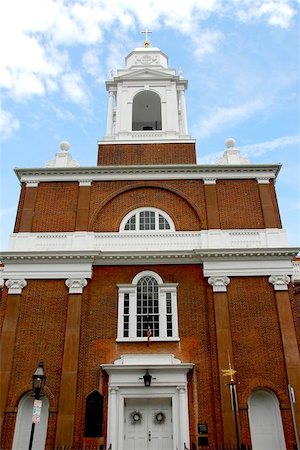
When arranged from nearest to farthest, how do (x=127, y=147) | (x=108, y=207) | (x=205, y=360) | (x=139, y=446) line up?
1. (x=139, y=446)
2. (x=205, y=360)
3. (x=108, y=207)
4. (x=127, y=147)

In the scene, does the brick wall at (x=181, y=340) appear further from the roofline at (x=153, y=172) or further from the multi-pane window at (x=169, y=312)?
the roofline at (x=153, y=172)

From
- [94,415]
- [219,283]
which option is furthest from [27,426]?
[219,283]

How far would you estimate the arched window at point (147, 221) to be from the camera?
1930 cm

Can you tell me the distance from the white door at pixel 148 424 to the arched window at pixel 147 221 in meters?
7.01

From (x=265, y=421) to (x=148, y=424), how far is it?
4110mm

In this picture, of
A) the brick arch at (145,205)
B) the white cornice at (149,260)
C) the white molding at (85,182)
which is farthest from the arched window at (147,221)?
the white molding at (85,182)

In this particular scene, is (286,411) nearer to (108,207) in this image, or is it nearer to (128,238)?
(128,238)

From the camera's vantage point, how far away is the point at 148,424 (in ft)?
51.4

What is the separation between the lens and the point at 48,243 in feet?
61.5

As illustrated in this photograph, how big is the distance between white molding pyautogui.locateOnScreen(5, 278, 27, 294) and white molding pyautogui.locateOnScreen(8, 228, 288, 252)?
141 centimetres

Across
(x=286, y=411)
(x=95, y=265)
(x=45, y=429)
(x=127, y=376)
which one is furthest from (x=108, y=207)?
(x=286, y=411)

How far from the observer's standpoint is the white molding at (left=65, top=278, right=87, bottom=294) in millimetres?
17422

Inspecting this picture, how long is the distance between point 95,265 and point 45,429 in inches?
247

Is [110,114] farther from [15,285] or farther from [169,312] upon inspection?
[169,312]
